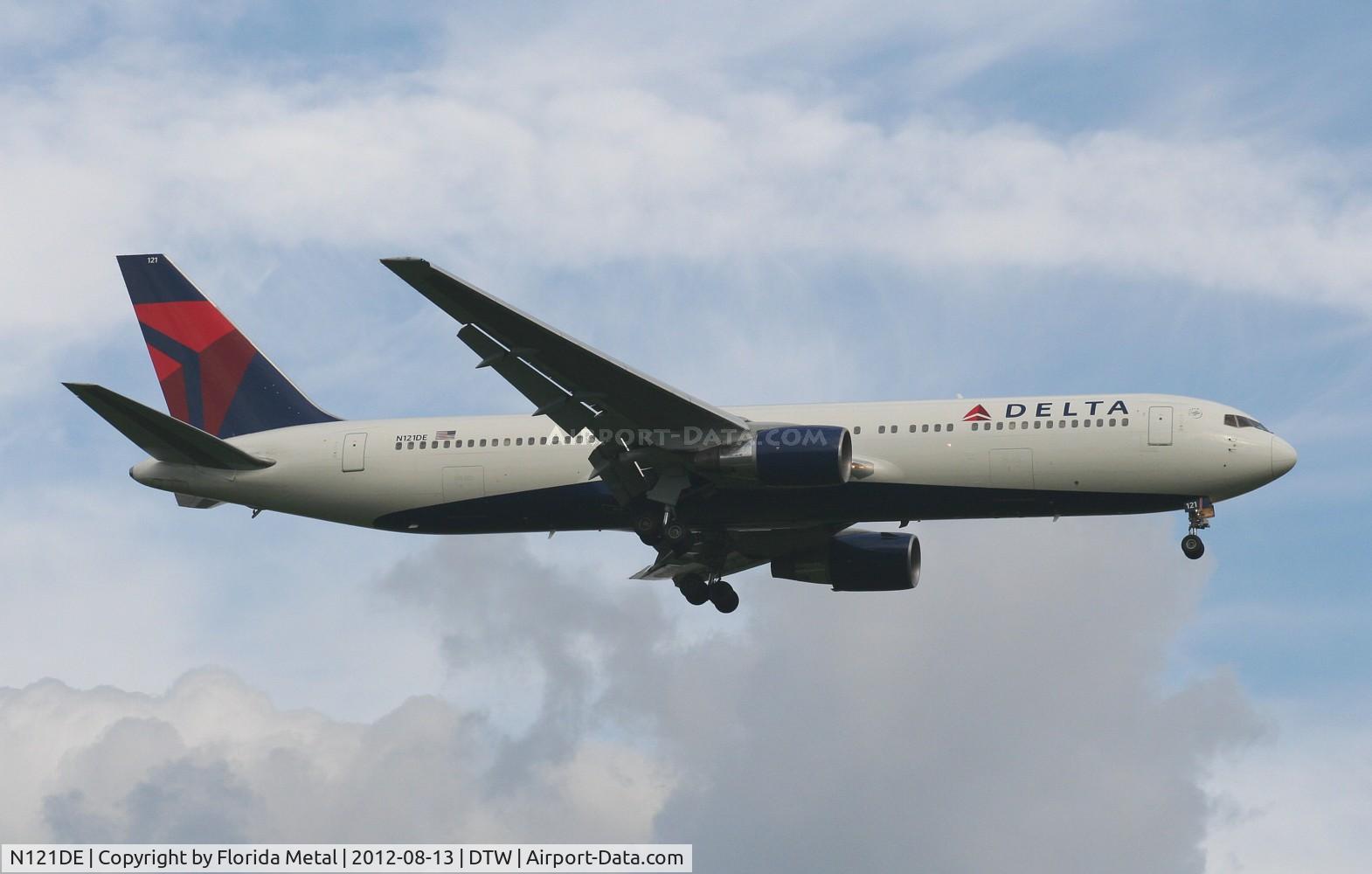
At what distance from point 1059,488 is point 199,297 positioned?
24.9 m

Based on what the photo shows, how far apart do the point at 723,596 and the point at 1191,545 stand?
1317 centimetres

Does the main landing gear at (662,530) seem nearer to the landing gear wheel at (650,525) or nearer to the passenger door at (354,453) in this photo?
the landing gear wheel at (650,525)

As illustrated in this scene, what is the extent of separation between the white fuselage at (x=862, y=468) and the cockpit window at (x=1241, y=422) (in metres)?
0.15

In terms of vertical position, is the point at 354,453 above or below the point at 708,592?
above

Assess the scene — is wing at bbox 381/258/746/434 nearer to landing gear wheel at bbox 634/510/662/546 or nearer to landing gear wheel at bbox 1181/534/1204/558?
landing gear wheel at bbox 634/510/662/546

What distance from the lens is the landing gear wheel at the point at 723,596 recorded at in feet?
161

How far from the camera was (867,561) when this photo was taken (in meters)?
48.5

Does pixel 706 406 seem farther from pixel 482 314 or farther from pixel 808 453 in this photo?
pixel 482 314

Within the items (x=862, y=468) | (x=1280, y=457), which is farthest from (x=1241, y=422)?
(x=862, y=468)

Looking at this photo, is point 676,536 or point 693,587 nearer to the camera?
point 676,536

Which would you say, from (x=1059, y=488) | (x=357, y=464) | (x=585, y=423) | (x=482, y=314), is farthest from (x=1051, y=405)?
(x=357, y=464)

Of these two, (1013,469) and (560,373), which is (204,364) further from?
(1013,469)

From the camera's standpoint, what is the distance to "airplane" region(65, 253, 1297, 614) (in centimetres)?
4084

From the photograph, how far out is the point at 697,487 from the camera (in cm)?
4316
